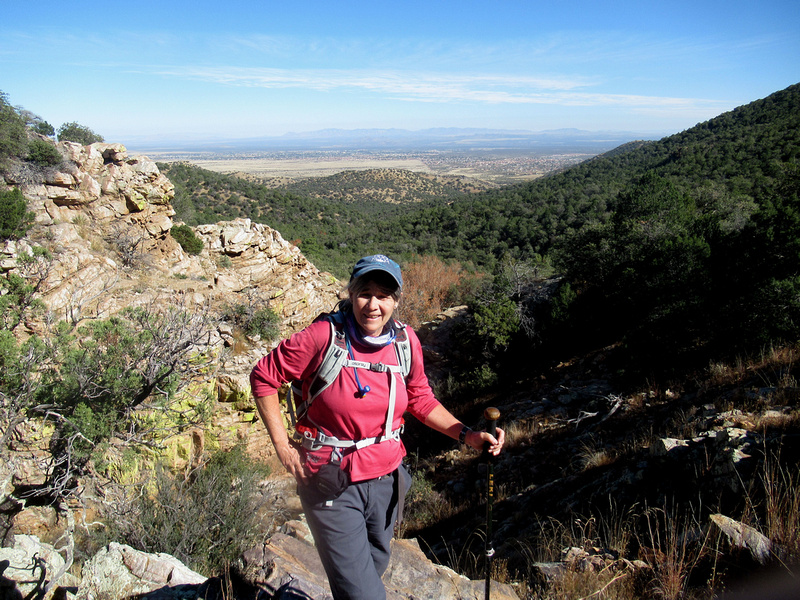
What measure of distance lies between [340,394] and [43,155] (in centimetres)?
1308

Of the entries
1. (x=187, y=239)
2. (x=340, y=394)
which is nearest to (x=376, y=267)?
(x=340, y=394)

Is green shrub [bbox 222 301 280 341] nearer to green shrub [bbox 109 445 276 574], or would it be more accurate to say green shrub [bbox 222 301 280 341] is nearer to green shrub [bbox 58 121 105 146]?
green shrub [bbox 109 445 276 574]

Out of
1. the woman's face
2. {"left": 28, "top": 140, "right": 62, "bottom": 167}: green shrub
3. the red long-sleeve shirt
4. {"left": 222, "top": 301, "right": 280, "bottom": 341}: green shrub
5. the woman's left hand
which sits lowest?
{"left": 222, "top": 301, "right": 280, "bottom": 341}: green shrub

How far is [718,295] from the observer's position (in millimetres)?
8555

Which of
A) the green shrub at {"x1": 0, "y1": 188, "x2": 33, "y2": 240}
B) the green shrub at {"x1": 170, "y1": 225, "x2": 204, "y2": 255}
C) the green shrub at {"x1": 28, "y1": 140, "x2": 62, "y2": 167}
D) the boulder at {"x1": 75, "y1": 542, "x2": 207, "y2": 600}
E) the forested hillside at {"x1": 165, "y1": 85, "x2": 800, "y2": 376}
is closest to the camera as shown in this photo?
the boulder at {"x1": 75, "y1": 542, "x2": 207, "y2": 600}

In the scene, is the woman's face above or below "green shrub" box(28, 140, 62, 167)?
below

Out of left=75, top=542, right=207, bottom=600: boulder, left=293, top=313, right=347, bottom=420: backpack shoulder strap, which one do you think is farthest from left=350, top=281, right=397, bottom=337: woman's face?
left=75, top=542, right=207, bottom=600: boulder

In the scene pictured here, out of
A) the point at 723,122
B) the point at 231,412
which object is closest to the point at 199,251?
the point at 231,412

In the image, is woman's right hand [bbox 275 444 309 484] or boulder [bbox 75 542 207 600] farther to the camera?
boulder [bbox 75 542 207 600]

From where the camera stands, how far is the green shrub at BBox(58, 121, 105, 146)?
18984 mm

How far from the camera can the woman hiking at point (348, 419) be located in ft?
5.86

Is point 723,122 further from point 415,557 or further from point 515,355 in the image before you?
point 415,557

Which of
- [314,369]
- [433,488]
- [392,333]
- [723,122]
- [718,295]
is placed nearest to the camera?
[314,369]

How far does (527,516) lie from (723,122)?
162 ft
